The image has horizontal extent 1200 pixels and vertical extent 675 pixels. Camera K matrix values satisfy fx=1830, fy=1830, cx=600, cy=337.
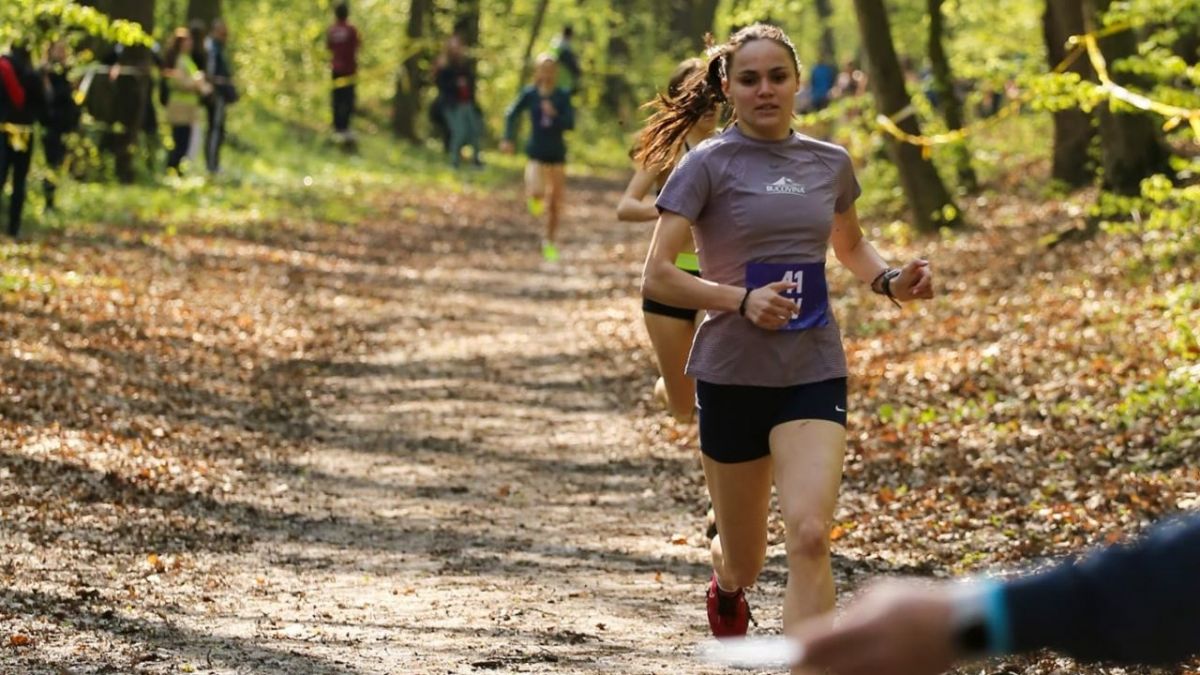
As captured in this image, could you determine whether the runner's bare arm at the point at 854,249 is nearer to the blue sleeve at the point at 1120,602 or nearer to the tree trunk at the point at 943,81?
the blue sleeve at the point at 1120,602

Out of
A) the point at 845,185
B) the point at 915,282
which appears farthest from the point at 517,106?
the point at 915,282

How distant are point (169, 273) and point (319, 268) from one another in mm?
2848

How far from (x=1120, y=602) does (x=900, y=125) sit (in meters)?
19.4

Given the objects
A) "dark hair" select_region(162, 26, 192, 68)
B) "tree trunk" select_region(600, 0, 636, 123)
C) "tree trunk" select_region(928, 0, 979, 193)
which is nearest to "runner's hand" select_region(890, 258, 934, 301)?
"tree trunk" select_region(928, 0, 979, 193)

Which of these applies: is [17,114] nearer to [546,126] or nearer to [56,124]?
[56,124]

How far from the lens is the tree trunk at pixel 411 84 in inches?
1565

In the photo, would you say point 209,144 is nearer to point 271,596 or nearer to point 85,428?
point 85,428

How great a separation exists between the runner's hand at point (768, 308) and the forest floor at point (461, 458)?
1304 millimetres

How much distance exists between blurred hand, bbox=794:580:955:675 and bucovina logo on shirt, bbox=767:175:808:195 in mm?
3919

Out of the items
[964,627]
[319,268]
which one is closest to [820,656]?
[964,627]

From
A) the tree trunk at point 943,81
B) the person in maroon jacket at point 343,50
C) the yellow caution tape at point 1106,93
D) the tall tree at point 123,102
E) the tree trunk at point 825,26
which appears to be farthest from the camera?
the tree trunk at point 825,26

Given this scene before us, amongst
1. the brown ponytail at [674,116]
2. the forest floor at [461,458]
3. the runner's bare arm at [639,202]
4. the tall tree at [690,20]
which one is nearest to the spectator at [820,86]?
the tall tree at [690,20]

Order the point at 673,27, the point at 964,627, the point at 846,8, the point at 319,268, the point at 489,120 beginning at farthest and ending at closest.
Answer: the point at 846,8 → the point at 673,27 → the point at 489,120 → the point at 319,268 → the point at 964,627

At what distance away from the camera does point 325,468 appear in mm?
11297
